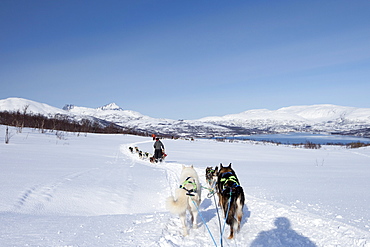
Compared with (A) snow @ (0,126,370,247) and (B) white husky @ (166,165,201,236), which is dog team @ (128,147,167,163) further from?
(B) white husky @ (166,165,201,236)

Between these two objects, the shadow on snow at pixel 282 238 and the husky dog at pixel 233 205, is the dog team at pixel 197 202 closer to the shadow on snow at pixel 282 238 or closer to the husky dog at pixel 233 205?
the husky dog at pixel 233 205

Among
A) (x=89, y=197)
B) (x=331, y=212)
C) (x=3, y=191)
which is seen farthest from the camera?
(x=89, y=197)

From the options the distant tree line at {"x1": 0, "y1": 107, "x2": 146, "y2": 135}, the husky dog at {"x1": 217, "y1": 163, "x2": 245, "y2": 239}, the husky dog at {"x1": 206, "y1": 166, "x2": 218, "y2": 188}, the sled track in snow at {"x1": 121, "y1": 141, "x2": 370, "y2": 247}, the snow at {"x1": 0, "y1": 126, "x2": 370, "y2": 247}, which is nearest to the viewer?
the snow at {"x1": 0, "y1": 126, "x2": 370, "y2": 247}

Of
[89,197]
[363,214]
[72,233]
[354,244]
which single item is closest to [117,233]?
[72,233]

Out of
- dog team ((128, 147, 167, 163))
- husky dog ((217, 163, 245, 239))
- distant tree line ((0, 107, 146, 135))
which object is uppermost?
distant tree line ((0, 107, 146, 135))

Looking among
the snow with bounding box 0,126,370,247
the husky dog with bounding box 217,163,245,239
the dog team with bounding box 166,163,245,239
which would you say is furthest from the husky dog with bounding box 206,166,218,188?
the husky dog with bounding box 217,163,245,239

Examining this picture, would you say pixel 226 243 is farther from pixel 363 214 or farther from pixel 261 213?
pixel 363 214

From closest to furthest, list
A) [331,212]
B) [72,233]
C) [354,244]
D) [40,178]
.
Result: [72,233] → [354,244] → [331,212] → [40,178]

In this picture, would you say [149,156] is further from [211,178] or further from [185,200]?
[185,200]

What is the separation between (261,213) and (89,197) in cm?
410

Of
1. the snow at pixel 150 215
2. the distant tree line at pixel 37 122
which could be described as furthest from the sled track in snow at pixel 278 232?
Result: the distant tree line at pixel 37 122

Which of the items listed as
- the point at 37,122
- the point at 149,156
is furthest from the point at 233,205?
the point at 37,122

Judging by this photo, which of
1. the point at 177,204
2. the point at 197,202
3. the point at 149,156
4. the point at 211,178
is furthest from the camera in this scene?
the point at 149,156

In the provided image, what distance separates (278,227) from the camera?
4.26 metres
